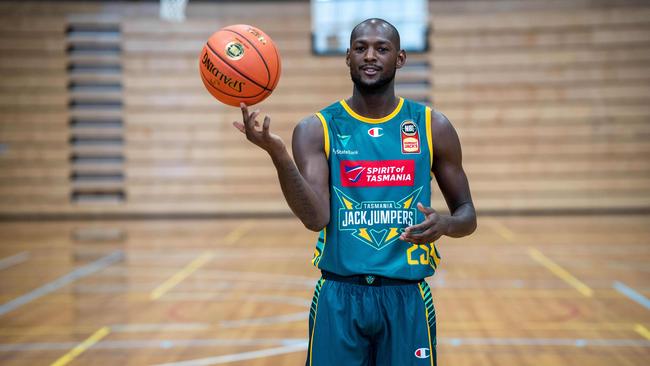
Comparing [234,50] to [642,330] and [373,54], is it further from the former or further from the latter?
[642,330]

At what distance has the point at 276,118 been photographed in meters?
14.5

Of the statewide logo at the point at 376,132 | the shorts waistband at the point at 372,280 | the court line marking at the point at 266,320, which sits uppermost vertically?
the statewide logo at the point at 376,132

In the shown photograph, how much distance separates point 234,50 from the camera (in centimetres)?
271

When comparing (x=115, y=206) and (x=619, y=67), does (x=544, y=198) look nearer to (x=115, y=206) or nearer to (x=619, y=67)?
(x=619, y=67)

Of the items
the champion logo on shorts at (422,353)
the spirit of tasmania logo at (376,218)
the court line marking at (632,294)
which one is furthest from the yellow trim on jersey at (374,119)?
the court line marking at (632,294)

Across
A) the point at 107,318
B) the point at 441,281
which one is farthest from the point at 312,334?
the point at 441,281

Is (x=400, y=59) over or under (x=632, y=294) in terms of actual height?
over

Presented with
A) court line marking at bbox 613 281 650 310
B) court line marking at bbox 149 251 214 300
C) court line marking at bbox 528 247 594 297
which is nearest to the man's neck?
court line marking at bbox 613 281 650 310

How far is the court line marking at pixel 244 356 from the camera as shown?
4.87 metres

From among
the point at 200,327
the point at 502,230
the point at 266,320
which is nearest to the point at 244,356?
the point at 200,327

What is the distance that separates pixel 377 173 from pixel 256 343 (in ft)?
10.5

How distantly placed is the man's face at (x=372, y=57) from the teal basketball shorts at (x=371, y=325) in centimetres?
64

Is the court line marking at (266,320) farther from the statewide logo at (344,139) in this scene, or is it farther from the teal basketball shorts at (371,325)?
the statewide logo at (344,139)

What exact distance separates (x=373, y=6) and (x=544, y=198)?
4765mm
